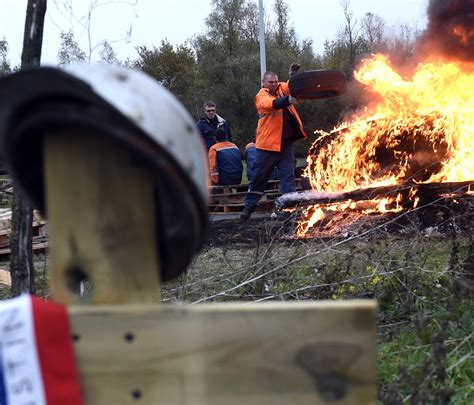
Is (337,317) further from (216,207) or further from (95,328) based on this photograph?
(216,207)

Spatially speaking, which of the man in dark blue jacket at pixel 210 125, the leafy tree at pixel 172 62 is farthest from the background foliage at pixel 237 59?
the man in dark blue jacket at pixel 210 125

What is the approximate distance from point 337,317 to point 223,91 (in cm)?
3366

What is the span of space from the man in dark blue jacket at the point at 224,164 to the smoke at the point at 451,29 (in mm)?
4053

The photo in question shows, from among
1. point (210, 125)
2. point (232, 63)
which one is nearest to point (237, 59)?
point (232, 63)

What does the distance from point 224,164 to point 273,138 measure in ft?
9.29

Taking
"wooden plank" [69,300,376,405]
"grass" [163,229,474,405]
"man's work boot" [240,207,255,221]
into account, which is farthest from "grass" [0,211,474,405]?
"man's work boot" [240,207,255,221]

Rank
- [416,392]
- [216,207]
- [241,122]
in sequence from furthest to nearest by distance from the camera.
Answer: [241,122]
[216,207]
[416,392]

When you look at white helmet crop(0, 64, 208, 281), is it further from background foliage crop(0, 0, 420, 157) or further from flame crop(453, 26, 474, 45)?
background foliage crop(0, 0, 420, 157)

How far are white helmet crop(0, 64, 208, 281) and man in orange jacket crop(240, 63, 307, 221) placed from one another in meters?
8.27

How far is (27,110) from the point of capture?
1.16 metres

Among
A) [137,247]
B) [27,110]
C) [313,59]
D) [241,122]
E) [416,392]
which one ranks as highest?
[313,59]

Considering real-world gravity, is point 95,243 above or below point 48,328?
above

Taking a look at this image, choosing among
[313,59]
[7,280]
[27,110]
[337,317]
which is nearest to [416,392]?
[337,317]

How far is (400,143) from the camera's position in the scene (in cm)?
800
